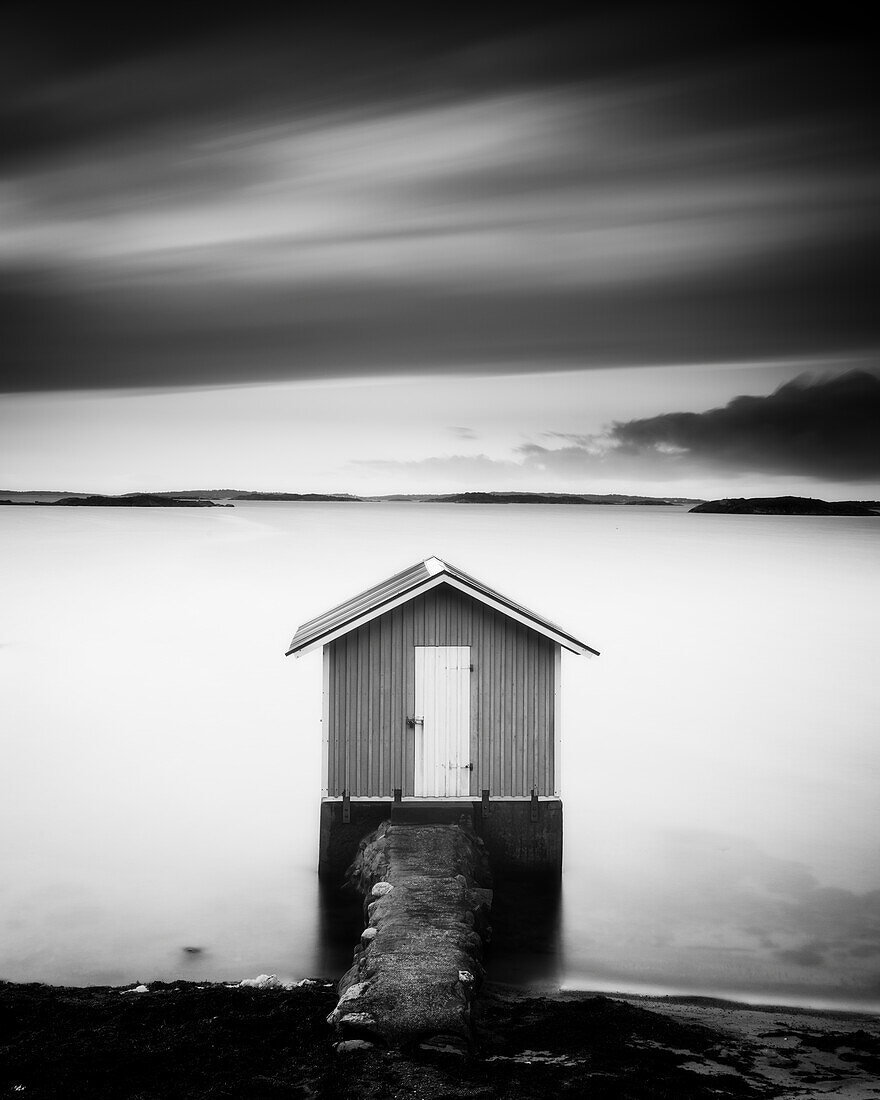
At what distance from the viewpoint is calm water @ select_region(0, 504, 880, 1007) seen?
13297 mm

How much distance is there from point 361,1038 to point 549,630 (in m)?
6.26

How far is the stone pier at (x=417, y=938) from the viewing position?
8.62 meters

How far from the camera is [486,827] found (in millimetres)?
13922

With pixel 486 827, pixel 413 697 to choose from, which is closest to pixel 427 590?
pixel 413 697

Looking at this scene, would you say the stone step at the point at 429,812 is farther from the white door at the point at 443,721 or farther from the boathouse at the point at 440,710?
the white door at the point at 443,721

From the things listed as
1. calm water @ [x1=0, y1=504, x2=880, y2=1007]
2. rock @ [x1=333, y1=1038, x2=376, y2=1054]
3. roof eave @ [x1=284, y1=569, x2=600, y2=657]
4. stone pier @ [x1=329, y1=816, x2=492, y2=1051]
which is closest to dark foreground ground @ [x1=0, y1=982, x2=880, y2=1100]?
rock @ [x1=333, y1=1038, x2=376, y2=1054]

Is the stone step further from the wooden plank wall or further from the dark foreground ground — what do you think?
the dark foreground ground

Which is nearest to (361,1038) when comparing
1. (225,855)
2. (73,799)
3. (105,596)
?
(225,855)

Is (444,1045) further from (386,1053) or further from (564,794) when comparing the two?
(564,794)

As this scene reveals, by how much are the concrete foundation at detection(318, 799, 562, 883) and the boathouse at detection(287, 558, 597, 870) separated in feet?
0.08

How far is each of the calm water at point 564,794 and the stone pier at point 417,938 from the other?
1.26 metres

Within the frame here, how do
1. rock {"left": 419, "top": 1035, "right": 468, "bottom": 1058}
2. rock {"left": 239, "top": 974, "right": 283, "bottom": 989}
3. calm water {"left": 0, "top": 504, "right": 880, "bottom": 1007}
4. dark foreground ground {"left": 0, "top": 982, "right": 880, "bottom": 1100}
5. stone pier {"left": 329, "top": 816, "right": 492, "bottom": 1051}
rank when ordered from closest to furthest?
dark foreground ground {"left": 0, "top": 982, "right": 880, "bottom": 1100}, rock {"left": 419, "top": 1035, "right": 468, "bottom": 1058}, stone pier {"left": 329, "top": 816, "right": 492, "bottom": 1051}, rock {"left": 239, "top": 974, "right": 283, "bottom": 989}, calm water {"left": 0, "top": 504, "right": 880, "bottom": 1007}

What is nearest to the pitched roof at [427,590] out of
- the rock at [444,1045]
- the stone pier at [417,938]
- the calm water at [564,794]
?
the stone pier at [417,938]

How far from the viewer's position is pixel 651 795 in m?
21.8
